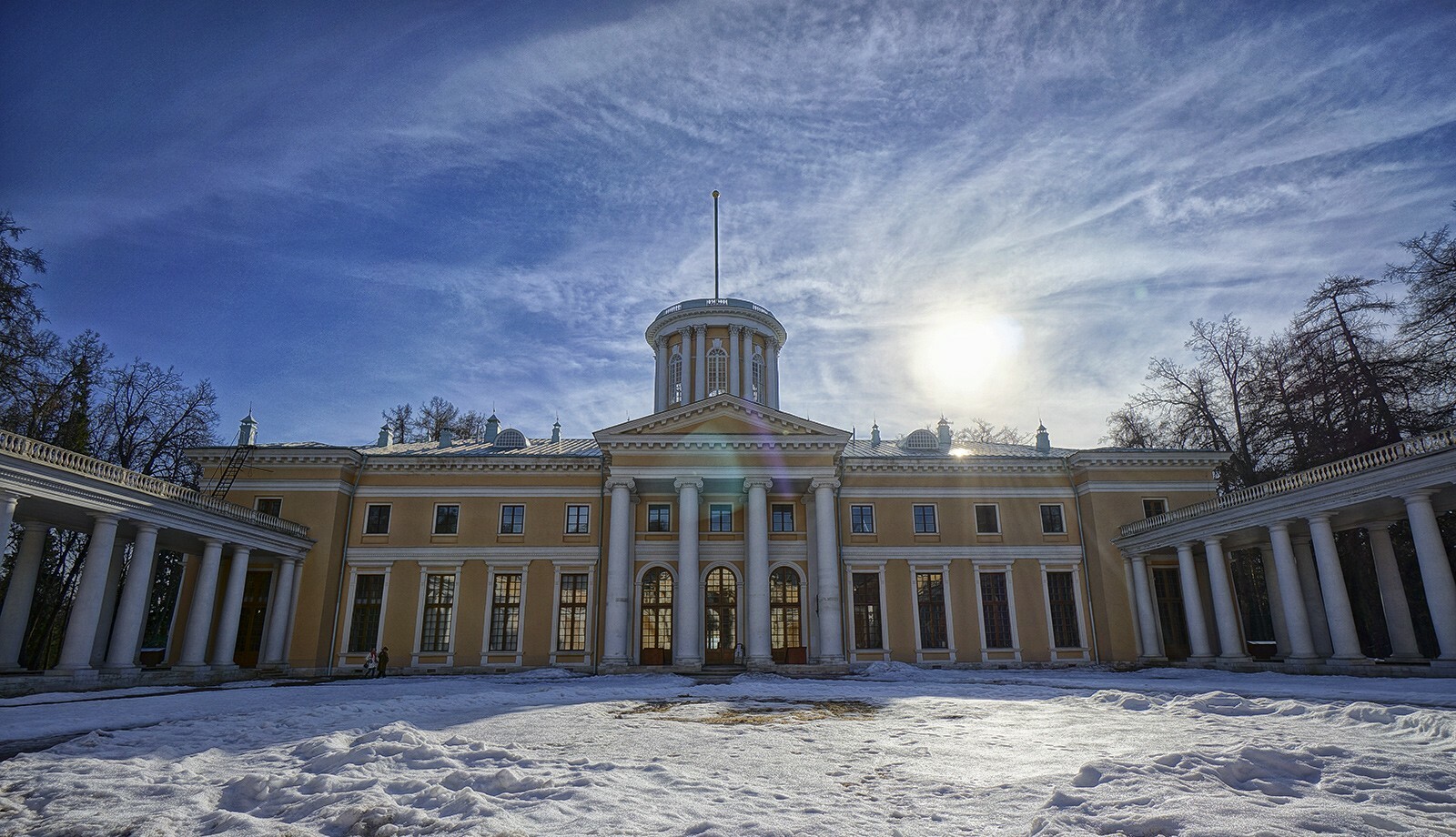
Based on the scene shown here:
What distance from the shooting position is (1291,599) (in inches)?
930

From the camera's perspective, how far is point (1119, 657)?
30016 millimetres

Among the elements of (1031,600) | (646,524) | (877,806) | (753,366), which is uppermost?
(753,366)

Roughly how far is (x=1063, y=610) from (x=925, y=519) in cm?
670

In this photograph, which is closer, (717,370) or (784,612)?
(784,612)

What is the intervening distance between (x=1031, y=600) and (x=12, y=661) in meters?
34.3

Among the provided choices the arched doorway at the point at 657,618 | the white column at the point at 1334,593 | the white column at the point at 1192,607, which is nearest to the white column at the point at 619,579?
the arched doorway at the point at 657,618

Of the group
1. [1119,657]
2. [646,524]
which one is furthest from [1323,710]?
[646,524]

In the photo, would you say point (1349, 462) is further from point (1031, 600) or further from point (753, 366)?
point (753, 366)

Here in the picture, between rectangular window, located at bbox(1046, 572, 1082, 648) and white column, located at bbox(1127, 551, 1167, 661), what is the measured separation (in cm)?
233

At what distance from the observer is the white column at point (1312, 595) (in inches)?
1030

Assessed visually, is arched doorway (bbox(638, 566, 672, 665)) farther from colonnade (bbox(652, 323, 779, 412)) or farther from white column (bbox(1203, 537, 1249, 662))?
white column (bbox(1203, 537, 1249, 662))

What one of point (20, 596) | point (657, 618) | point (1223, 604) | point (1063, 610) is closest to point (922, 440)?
point (1063, 610)

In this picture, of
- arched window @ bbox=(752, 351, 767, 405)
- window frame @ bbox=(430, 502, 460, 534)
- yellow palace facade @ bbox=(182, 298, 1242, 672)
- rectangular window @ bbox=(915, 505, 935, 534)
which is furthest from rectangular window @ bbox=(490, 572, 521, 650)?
rectangular window @ bbox=(915, 505, 935, 534)

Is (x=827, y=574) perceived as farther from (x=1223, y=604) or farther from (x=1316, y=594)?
(x=1316, y=594)
